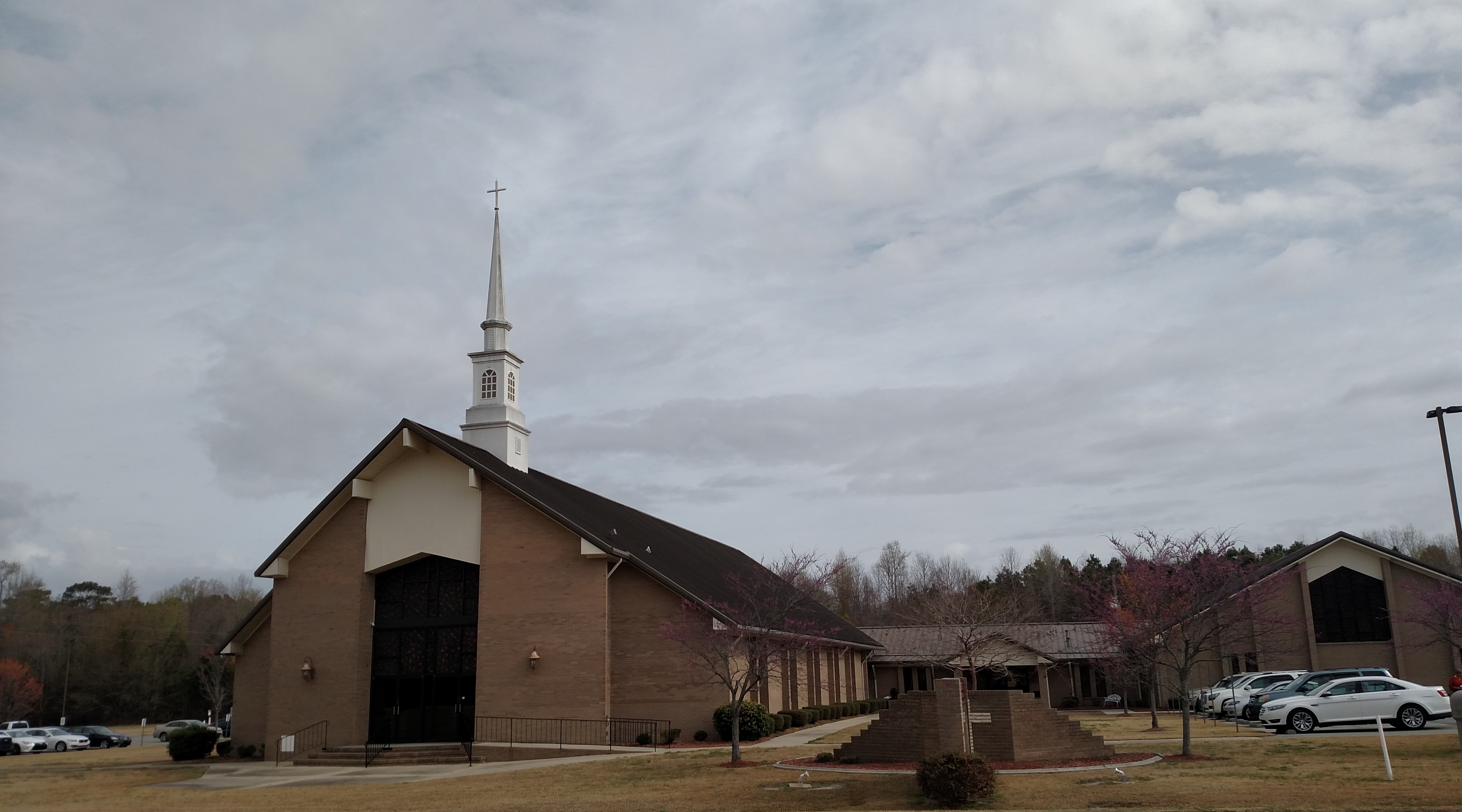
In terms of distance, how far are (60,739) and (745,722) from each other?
3591cm

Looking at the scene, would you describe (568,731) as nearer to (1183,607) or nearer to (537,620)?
(537,620)

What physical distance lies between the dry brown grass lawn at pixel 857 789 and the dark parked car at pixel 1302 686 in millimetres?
5012

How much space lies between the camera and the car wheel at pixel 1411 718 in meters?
26.4

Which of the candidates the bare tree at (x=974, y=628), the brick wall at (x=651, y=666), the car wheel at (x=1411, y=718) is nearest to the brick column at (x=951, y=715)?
the brick wall at (x=651, y=666)

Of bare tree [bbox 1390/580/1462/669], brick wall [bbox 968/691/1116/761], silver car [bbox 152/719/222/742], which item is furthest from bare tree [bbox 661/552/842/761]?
silver car [bbox 152/719/222/742]

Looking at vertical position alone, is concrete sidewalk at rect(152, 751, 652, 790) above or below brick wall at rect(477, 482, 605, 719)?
below

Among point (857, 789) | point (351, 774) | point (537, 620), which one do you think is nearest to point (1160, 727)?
point (857, 789)

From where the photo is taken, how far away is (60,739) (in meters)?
48.4

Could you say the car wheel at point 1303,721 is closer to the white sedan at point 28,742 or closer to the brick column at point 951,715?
the brick column at point 951,715

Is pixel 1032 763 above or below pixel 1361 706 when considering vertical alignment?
below

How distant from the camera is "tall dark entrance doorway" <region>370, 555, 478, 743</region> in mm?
32031

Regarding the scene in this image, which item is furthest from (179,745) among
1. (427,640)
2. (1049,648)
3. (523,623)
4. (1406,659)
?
(1406,659)

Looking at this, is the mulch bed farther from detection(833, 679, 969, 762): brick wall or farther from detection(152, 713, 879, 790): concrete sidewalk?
detection(152, 713, 879, 790): concrete sidewalk

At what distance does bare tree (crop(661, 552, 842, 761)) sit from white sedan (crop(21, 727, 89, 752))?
33.0 meters
